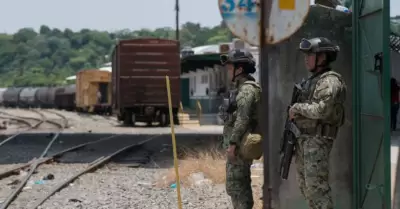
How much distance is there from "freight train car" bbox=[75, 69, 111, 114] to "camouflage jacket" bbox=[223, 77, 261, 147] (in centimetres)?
3672

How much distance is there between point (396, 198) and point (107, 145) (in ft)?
48.0

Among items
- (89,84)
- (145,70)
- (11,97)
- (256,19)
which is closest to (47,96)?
(11,97)

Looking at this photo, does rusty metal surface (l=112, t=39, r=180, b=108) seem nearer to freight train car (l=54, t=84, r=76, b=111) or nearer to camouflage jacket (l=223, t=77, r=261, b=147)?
camouflage jacket (l=223, t=77, r=261, b=147)

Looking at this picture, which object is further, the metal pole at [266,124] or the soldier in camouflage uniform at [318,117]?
the metal pole at [266,124]

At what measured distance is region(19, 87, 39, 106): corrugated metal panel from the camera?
60375 mm

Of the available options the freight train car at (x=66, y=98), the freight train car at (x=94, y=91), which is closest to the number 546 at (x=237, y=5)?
the freight train car at (x=94, y=91)

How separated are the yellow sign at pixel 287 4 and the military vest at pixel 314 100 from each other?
23.9 inches

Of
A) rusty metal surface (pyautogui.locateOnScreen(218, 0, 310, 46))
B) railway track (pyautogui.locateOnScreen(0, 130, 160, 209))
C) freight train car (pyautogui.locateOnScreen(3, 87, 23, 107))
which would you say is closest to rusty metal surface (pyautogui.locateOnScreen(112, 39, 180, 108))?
railway track (pyautogui.locateOnScreen(0, 130, 160, 209))

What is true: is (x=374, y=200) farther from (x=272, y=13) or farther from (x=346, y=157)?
(x=272, y=13)

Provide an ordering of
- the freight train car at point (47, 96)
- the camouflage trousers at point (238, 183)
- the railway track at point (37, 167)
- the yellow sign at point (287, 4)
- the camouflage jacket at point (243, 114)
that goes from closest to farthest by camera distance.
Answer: the yellow sign at point (287, 4) → the camouflage jacket at point (243, 114) → the camouflage trousers at point (238, 183) → the railway track at point (37, 167) → the freight train car at point (47, 96)

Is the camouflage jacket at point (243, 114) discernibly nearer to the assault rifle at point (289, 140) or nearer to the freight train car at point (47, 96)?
the assault rifle at point (289, 140)

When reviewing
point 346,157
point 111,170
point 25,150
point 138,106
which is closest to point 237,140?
point 346,157

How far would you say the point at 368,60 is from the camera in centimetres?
517

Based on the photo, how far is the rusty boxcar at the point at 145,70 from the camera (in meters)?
26.7
